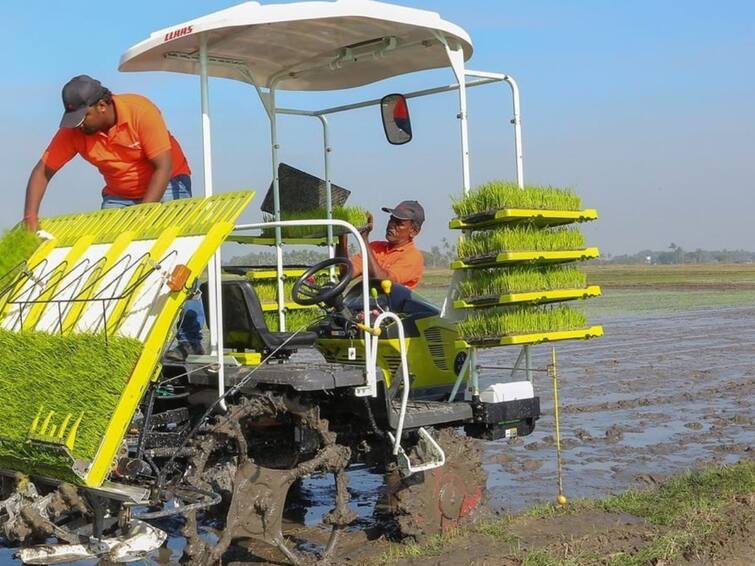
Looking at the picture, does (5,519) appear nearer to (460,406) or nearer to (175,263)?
(175,263)

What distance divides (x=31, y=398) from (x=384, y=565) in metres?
2.20

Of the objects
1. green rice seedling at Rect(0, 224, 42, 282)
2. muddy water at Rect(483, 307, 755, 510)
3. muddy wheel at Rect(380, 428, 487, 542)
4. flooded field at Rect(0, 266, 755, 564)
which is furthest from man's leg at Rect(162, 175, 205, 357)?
muddy water at Rect(483, 307, 755, 510)

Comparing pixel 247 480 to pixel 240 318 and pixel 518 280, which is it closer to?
pixel 240 318

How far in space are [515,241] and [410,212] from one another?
1.33 m

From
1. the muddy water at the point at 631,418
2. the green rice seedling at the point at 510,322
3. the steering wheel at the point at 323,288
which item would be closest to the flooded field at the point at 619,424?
the muddy water at the point at 631,418

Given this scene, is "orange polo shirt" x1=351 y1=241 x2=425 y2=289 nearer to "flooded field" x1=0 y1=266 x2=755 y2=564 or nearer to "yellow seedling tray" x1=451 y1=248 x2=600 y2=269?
"yellow seedling tray" x1=451 y1=248 x2=600 y2=269

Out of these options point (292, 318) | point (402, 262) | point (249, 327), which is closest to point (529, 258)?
point (402, 262)

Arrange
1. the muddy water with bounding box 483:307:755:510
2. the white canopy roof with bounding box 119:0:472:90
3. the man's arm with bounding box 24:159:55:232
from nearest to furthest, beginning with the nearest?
the white canopy roof with bounding box 119:0:472:90 < the man's arm with bounding box 24:159:55:232 < the muddy water with bounding box 483:307:755:510

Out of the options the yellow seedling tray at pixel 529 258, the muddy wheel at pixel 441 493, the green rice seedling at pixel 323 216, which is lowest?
the muddy wheel at pixel 441 493

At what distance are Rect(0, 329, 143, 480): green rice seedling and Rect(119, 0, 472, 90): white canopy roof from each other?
7.05ft

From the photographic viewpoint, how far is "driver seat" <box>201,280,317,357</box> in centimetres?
634

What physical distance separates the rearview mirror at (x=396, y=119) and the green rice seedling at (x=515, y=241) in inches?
66.7

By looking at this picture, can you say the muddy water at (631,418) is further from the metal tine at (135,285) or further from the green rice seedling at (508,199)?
the metal tine at (135,285)

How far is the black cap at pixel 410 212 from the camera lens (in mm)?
7727
